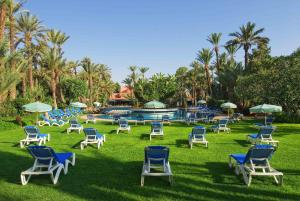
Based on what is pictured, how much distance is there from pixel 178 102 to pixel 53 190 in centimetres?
5478

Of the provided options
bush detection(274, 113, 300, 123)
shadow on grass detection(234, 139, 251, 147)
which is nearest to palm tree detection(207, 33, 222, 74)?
bush detection(274, 113, 300, 123)

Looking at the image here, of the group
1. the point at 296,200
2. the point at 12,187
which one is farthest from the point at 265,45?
the point at 12,187

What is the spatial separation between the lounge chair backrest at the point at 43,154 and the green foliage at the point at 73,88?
33958mm

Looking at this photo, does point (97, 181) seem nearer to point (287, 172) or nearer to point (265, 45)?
point (287, 172)

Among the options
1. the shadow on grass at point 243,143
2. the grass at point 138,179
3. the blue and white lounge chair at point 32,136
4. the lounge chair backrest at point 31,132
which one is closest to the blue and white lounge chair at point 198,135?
the grass at point 138,179

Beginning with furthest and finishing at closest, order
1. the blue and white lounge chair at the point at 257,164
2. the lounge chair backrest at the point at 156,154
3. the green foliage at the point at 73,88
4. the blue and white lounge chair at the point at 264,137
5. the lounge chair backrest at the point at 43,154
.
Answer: the green foliage at the point at 73,88, the blue and white lounge chair at the point at 264,137, the lounge chair backrest at the point at 156,154, the lounge chair backrest at the point at 43,154, the blue and white lounge chair at the point at 257,164

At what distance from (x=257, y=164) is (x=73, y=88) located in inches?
1421

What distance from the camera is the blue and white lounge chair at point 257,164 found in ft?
21.8

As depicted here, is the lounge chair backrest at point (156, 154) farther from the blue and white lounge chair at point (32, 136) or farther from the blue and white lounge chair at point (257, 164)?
the blue and white lounge chair at point (32, 136)

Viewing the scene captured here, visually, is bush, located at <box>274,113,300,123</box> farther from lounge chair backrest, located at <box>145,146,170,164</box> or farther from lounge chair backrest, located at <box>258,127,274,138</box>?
lounge chair backrest, located at <box>145,146,170,164</box>

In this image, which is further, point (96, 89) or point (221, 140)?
point (96, 89)

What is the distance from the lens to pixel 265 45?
36.7 metres

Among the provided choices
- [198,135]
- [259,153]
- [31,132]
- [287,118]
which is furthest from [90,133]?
[287,118]

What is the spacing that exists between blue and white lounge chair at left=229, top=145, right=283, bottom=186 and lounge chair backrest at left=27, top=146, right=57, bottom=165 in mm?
5298
